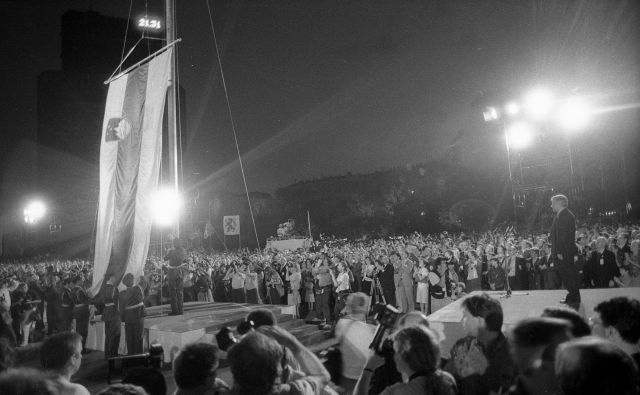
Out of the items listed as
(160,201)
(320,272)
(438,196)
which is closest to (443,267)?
(320,272)

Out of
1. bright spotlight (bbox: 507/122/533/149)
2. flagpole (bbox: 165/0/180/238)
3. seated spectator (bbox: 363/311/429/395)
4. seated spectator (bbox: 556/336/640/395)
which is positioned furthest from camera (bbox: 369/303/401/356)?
bright spotlight (bbox: 507/122/533/149)

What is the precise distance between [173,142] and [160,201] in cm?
161

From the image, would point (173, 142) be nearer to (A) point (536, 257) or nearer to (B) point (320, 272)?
(B) point (320, 272)

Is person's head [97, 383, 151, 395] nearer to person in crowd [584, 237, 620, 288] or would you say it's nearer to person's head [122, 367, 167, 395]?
person's head [122, 367, 167, 395]

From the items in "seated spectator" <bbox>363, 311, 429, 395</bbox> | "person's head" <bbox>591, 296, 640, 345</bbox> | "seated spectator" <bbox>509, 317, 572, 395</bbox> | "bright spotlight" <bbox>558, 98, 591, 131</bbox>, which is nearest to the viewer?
"seated spectator" <bbox>509, 317, 572, 395</bbox>

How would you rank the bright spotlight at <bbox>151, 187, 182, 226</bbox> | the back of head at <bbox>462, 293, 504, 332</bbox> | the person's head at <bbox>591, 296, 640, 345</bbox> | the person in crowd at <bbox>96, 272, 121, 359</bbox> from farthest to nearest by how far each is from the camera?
the bright spotlight at <bbox>151, 187, 182, 226</bbox>
the person in crowd at <bbox>96, 272, 121, 359</bbox>
the back of head at <bbox>462, 293, 504, 332</bbox>
the person's head at <bbox>591, 296, 640, 345</bbox>

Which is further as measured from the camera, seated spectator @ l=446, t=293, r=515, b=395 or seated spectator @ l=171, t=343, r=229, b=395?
seated spectator @ l=446, t=293, r=515, b=395

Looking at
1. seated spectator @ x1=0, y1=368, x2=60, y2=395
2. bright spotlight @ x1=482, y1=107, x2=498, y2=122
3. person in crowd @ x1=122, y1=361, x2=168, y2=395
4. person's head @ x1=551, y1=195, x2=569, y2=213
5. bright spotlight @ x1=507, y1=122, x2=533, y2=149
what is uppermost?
bright spotlight @ x1=482, y1=107, x2=498, y2=122

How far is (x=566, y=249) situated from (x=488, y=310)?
4.69m

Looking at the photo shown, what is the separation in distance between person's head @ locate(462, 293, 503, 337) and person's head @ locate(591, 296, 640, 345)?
0.69m

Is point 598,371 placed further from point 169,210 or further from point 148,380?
point 169,210

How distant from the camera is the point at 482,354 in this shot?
129 inches

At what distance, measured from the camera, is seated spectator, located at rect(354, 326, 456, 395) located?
2.55 meters

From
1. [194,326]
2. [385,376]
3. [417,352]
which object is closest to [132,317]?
[194,326]
